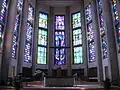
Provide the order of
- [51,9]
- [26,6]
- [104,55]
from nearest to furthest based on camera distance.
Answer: [104,55] < [26,6] < [51,9]

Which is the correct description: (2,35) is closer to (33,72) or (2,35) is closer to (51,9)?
(33,72)

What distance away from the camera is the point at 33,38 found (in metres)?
20.4

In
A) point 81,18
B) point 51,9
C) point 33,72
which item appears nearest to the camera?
point 33,72

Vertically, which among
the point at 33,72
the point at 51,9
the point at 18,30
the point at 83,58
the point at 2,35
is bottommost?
the point at 33,72

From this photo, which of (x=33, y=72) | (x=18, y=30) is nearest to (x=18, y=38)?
(x=18, y=30)

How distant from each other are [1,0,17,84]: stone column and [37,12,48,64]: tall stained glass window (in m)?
7.71

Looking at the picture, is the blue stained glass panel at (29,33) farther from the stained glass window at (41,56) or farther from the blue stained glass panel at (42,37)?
the stained glass window at (41,56)

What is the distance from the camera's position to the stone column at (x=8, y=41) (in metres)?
12.6

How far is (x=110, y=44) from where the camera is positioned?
44.3 feet

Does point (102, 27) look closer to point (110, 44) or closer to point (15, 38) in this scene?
point (110, 44)

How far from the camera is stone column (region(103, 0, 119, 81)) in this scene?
13.0 m

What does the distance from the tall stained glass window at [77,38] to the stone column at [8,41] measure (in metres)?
10.4

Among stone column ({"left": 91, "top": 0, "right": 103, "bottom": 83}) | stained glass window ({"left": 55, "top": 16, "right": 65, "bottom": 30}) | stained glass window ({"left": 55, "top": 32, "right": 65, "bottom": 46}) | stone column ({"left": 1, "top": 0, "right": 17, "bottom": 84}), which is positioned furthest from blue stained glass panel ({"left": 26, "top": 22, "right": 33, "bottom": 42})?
stone column ({"left": 91, "top": 0, "right": 103, "bottom": 83})

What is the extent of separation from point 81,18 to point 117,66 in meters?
10.6
